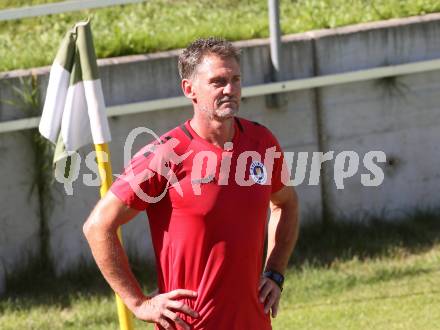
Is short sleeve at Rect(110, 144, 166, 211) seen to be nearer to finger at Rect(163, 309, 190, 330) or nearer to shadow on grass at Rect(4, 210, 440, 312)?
finger at Rect(163, 309, 190, 330)

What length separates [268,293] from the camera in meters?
4.93

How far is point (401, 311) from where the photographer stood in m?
8.22

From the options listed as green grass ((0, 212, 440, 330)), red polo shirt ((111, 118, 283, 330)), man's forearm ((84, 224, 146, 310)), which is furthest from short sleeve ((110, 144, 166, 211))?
green grass ((0, 212, 440, 330))

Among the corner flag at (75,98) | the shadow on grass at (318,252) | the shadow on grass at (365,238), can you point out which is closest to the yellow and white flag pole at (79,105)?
the corner flag at (75,98)

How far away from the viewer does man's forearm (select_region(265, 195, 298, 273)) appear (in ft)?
16.9

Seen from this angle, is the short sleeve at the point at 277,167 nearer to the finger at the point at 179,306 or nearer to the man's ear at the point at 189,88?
the man's ear at the point at 189,88

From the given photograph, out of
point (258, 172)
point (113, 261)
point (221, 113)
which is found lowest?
point (113, 261)

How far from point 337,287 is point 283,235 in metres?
3.74

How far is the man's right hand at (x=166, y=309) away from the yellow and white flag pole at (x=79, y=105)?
169 centimetres

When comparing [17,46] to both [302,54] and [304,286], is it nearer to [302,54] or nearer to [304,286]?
[302,54]

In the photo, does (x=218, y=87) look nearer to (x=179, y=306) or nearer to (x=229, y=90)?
(x=229, y=90)

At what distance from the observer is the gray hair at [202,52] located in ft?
15.5

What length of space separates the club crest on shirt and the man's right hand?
21.0 inches

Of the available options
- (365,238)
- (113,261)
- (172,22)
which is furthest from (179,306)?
(172,22)
